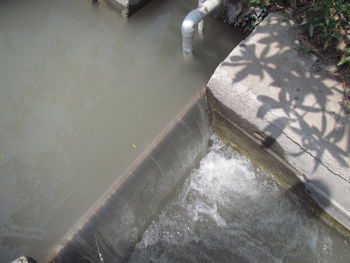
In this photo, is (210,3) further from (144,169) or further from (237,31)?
(144,169)

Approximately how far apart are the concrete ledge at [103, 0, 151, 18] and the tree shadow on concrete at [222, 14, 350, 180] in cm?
169

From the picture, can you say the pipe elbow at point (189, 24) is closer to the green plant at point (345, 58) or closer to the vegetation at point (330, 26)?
the vegetation at point (330, 26)

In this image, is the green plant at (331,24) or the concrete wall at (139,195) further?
the green plant at (331,24)

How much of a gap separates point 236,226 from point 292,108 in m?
1.41

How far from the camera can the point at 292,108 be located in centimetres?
343

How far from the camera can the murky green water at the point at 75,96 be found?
359cm

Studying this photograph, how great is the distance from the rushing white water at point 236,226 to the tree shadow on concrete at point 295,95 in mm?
665

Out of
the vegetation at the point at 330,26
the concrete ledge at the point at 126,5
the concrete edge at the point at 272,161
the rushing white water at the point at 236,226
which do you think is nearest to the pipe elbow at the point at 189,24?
the concrete edge at the point at 272,161

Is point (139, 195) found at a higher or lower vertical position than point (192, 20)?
lower

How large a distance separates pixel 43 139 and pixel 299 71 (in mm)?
2852

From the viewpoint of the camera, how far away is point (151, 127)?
4004mm

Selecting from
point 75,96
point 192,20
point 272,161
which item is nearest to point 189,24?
point 192,20

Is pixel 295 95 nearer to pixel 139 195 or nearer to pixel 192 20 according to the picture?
pixel 192 20

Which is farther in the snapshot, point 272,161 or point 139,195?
point 272,161
